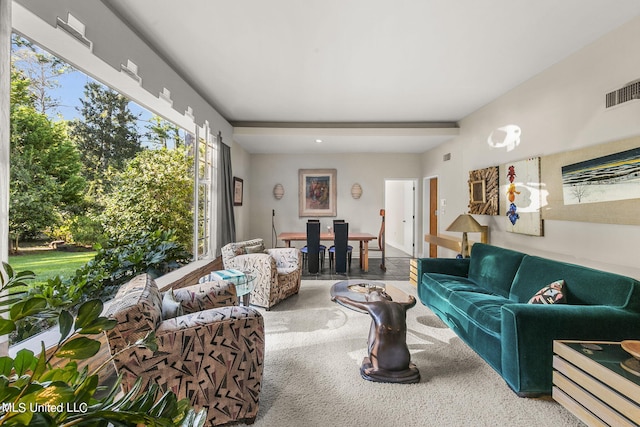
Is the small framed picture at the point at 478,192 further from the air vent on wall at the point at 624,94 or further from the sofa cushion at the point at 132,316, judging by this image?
the sofa cushion at the point at 132,316

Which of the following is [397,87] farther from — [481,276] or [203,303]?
[203,303]

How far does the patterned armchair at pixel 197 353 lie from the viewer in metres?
1.48

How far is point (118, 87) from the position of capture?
104 inches

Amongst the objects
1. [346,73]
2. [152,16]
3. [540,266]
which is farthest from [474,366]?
[152,16]

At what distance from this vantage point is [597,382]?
1.52 m

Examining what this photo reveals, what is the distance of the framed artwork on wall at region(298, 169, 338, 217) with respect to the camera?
6801mm

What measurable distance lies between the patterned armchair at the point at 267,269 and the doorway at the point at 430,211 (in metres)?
3.50

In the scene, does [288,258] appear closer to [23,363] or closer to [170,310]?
[170,310]

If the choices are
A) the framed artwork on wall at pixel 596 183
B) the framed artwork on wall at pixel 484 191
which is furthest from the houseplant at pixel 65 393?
the framed artwork on wall at pixel 484 191

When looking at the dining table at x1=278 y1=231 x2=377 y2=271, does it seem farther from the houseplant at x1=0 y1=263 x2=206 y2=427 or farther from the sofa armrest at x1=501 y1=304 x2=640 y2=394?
the houseplant at x1=0 y1=263 x2=206 y2=427

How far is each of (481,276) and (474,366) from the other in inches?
48.7

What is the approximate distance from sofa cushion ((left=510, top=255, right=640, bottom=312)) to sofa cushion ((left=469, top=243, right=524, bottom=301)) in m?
0.12

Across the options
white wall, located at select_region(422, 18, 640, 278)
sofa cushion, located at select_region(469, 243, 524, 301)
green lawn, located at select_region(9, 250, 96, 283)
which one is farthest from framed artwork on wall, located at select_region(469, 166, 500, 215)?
green lawn, located at select_region(9, 250, 96, 283)

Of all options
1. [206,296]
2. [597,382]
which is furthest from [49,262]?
[597,382]
